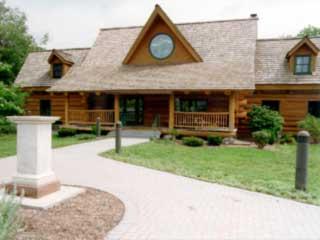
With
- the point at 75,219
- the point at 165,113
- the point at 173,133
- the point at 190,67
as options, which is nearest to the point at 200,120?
the point at 173,133

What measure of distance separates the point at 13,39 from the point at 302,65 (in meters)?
28.7

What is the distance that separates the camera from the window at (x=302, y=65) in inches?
771

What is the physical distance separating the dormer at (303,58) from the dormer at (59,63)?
51.7 feet

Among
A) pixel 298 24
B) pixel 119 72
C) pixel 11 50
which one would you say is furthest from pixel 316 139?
pixel 298 24

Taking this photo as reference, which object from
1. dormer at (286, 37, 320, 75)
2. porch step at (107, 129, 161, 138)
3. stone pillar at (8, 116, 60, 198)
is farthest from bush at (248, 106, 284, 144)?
stone pillar at (8, 116, 60, 198)

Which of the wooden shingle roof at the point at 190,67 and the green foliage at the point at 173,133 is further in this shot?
the wooden shingle roof at the point at 190,67

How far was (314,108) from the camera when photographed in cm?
1950

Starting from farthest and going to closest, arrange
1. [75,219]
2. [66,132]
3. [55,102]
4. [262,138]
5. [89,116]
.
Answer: [55,102]
[89,116]
[66,132]
[262,138]
[75,219]

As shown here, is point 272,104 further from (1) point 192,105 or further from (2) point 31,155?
(2) point 31,155

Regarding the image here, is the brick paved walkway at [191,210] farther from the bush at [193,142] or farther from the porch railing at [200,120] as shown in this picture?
the porch railing at [200,120]

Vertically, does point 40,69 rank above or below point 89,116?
above

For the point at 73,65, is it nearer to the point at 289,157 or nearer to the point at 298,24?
the point at 289,157

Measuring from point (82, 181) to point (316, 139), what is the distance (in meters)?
14.3

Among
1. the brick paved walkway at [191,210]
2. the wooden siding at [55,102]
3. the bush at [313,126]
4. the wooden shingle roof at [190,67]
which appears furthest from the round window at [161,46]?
the brick paved walkway at [191,210]
